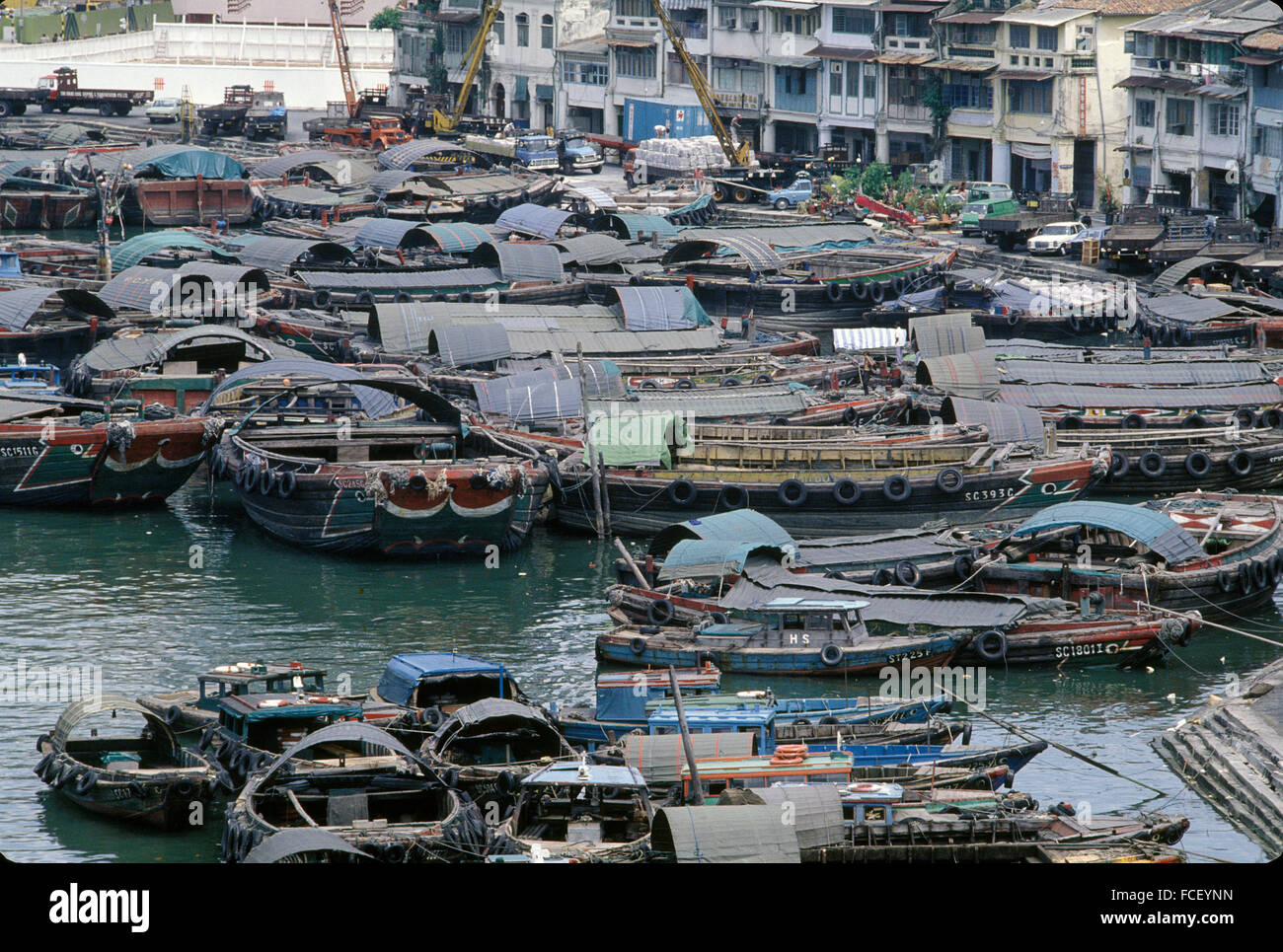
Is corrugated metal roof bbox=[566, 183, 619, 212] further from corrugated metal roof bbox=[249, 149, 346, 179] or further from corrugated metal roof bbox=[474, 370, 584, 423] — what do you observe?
corrugated metal roof bbox=[474, 370, 584, 423]

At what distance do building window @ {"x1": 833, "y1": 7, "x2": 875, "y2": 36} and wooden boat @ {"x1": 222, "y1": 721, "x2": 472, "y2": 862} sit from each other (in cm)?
7406

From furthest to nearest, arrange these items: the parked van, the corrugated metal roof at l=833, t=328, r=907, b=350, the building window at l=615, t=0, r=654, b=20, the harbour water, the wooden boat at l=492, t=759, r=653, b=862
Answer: the building window at l=615, t=0, r=654, b=20, the parked van, the corrugated metal roof at l=833, t=328, r=907, b=350, the harbour water, the wooden boat at l=492, t=759, r=653, b=862

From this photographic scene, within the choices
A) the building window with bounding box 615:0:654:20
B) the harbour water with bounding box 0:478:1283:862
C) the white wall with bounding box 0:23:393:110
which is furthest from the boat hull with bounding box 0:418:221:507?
the white wall with bounding box 0:23:393:110

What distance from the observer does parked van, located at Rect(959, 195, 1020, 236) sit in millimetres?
78312

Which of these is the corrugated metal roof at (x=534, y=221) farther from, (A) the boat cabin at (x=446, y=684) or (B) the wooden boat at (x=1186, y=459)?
(A) the boat cabin at (x=446, y=684)

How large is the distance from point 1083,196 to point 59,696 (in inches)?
2393

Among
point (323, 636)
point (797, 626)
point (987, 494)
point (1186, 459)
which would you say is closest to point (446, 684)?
point (797, 626)

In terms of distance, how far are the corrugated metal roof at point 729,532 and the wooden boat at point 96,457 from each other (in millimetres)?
11201

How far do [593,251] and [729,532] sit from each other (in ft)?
108

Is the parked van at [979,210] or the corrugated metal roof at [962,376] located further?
the parked van at [979,210]

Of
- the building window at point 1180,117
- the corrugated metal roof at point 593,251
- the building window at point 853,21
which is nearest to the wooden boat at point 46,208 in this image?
the corrugated metal roof at point 593,251

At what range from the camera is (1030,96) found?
85688 mm

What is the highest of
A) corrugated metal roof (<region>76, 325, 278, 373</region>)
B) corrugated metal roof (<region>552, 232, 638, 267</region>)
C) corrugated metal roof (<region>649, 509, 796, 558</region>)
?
corrugated metal roof (<region>552, 232, 638, 267</region>)

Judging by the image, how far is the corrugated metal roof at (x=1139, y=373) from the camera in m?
49.6
